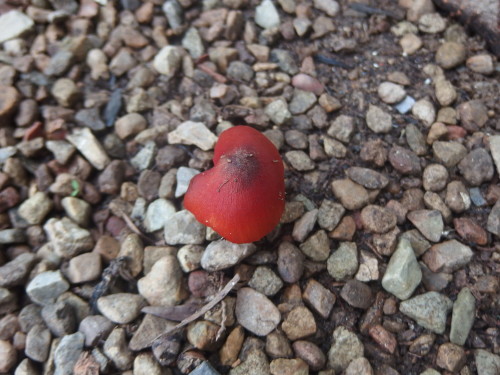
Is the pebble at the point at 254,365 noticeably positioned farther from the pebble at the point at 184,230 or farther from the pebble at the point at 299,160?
the pebble at the point at 299,160

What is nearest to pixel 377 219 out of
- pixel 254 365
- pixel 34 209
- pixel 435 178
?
pixel 435 178

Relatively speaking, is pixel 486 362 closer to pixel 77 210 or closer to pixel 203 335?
pixel 203 335

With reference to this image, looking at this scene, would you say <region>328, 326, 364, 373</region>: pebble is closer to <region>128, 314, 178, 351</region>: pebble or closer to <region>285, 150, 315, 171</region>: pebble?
<region>128, 314, 178, 351</region>: pebble

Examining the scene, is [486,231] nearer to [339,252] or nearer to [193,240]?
[339,252]

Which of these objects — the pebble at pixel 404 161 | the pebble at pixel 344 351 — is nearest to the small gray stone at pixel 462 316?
the pebble at pixel 344 351

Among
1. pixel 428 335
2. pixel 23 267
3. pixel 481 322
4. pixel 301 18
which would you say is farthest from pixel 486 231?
pixel 23 267

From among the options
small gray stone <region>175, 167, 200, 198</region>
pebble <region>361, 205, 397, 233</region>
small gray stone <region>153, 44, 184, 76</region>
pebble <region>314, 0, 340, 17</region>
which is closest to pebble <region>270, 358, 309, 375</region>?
pebble <region>361, 205, 397, 233</region>
